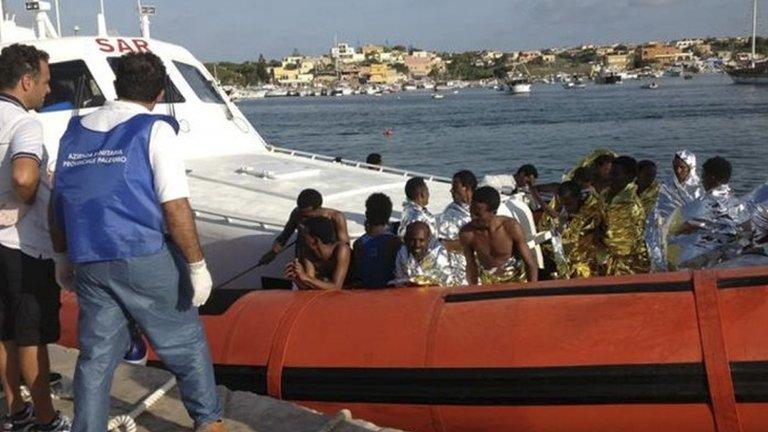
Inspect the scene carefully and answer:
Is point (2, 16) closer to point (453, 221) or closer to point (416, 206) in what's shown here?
point (416, 206)

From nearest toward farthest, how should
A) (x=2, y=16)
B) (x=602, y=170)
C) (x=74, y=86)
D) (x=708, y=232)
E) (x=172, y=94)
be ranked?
1. (x=708, y=232)
2. (x=602, y=170)
3. (x=74, y=86)
4. (x=172, y=94)
5. (x=2, y=16)

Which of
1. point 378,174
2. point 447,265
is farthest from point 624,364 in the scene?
point 378,174

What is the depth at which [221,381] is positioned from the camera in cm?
492

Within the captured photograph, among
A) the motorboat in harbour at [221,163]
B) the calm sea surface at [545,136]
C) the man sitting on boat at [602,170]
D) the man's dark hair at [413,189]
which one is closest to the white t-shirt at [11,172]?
the man's dark hair at [413,189]

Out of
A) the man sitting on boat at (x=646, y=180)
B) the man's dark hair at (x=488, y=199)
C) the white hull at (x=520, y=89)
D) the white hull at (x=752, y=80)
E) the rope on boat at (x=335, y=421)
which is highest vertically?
the white hull at (x=520, y=89)

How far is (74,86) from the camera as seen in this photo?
8188mm

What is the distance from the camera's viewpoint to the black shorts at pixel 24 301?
363cm

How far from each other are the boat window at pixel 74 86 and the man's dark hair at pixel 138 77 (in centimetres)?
513

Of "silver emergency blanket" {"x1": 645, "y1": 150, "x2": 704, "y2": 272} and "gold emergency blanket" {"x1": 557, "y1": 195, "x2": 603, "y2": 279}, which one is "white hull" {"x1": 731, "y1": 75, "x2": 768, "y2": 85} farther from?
"gold emergency blanket" {"x1": 557, "y1": 195, "x2": 603, "y2": 279}

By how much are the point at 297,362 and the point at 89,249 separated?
1.69 meters

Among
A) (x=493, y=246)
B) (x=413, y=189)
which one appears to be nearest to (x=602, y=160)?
(x=413, y=189)

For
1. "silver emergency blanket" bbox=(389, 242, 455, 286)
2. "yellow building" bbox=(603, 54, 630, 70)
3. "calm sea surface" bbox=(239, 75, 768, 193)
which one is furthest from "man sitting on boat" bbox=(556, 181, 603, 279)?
"yellow building" bbox=(603, 54, 630, 70)

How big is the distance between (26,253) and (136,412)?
0.92 meters

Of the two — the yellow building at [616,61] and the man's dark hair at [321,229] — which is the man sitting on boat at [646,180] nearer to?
the man's dark hair at [321,229]
